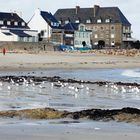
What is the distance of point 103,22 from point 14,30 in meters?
32.9

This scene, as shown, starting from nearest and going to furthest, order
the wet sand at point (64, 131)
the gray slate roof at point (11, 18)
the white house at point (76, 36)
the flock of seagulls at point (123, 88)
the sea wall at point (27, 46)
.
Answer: the wet sand at point (64, 131) < the flock of seagulls at point (123, 88) < the sea wall at point (27, 46) < the gray slate roof at point (11, 18) < the white house at point (76, 36)

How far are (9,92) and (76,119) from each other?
24.1ft

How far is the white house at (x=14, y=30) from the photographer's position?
8412cm

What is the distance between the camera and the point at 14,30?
88.1 meters

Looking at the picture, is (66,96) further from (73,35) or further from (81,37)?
(81,37)

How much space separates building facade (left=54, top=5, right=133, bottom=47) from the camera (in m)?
114

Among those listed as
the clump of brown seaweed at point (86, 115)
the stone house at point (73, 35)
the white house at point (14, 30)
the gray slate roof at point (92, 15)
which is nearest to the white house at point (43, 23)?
the stone house at point (73, 35)

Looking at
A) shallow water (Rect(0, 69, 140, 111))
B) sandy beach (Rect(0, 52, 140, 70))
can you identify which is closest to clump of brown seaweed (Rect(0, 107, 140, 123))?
shallow water (Rect(0, 69, 140, 111))

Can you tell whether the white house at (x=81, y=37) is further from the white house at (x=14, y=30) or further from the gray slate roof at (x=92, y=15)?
the white house at (x=14, y=30)

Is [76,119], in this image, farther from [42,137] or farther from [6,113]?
[42,137]

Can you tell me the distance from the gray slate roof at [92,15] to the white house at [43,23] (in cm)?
1649

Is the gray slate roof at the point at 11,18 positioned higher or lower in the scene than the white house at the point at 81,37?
higher

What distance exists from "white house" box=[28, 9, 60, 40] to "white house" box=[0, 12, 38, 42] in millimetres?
3110

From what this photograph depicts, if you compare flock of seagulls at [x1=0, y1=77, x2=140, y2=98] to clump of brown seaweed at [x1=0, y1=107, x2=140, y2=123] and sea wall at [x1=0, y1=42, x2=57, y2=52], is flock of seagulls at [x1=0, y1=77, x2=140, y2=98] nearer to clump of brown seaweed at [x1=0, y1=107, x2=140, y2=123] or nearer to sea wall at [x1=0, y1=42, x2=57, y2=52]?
clump of brown seaweed at [x1=0, y1=107, x2=140, y2=123]
